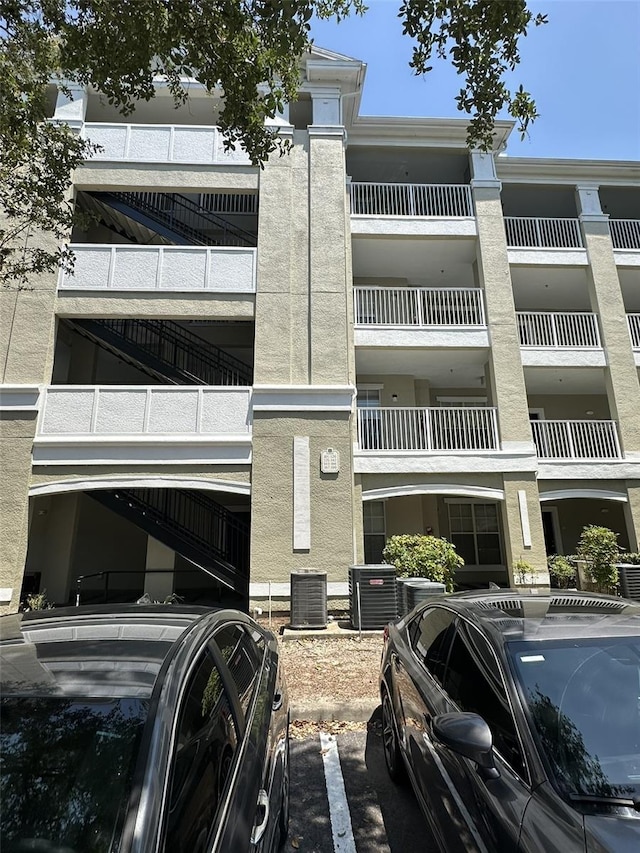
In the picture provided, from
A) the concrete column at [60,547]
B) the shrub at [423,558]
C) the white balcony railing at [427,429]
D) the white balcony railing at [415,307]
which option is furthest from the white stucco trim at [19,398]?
the shrub at [423,558]

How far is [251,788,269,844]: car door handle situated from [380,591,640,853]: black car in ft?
2.84

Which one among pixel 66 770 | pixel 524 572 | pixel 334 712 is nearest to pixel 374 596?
pixel 334 712

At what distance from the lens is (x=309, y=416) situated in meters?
11.2

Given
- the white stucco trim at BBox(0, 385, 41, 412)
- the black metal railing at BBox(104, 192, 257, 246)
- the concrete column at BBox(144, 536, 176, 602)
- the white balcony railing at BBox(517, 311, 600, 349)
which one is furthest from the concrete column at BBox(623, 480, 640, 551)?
the white stucco trim at BBox(0, 385, 41, 412)

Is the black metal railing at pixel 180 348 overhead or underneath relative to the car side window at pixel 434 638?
overhead

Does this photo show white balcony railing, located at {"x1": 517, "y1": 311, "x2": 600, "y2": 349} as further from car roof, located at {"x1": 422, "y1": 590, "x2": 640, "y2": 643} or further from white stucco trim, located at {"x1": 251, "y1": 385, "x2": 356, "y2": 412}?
car roof, located at {"x1": 422, "y1": 590, "x2": 640, "y2": 643}

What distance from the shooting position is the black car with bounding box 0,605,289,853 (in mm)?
1423

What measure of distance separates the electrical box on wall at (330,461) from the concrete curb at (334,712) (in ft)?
20.0

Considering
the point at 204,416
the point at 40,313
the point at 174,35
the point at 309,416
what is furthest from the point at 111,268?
the point at 174,35

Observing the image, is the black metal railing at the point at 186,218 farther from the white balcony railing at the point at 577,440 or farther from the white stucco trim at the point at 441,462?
the white balcony railing at the point at 577,440

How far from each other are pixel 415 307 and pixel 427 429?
359cm

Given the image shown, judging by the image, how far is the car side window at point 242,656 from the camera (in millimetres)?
2725

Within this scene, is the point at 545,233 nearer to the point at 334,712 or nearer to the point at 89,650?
the point at 334,712

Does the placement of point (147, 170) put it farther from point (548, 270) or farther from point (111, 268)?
point (548, 270)
